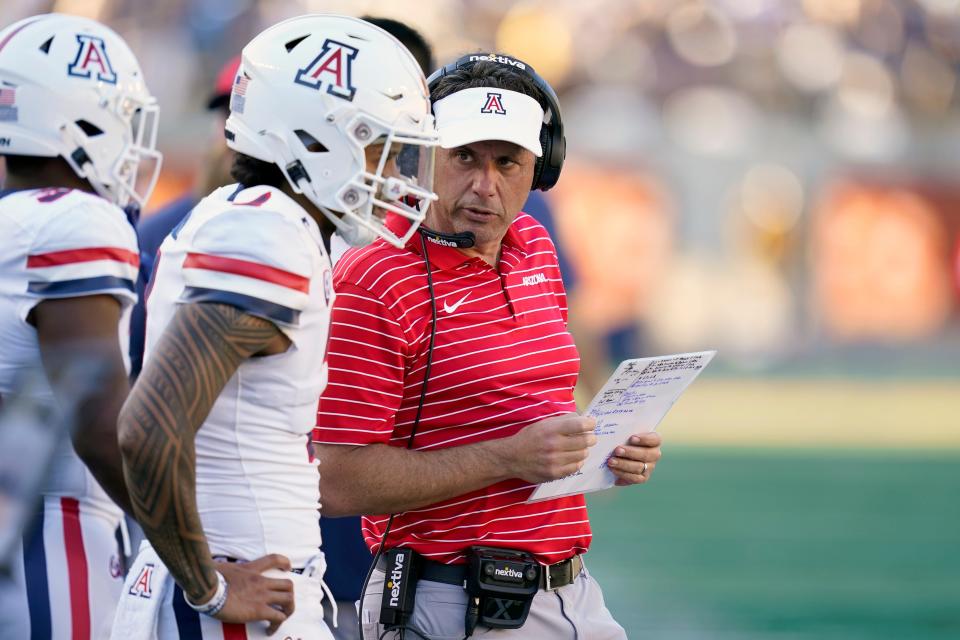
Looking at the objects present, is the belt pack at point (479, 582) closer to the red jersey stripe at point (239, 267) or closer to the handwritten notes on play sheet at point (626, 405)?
the handwritten notes on play sheet at point (626, 405)

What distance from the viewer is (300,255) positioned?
233 cm

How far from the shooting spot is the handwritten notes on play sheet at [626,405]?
2988mm

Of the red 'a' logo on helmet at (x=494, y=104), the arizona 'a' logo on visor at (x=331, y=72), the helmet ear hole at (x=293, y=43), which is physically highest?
the helmet ear hole at (x=293, y=43)

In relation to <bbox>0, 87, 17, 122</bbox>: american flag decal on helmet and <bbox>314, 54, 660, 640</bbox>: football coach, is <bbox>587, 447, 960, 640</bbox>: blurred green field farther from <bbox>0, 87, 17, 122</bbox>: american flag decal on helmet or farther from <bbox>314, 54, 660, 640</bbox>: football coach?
<bbox>0, 87, 17, 122</bbox>: american flag decal on helmet

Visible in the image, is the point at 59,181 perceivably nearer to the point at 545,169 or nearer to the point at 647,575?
the point at 545,169

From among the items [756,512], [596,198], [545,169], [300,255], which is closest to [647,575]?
[756,512]

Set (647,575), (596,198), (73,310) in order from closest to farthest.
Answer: (73,310) < (647,575) < (596,198)

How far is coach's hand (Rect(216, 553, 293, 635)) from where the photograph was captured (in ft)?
7.71

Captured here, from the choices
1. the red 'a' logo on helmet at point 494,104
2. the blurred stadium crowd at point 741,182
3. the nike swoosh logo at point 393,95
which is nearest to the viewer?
the nike swoosh logo at point 393,95

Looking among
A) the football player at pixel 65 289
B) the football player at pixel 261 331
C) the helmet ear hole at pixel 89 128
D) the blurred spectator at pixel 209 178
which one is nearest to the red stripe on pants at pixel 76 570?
the football player at pixel 65 289

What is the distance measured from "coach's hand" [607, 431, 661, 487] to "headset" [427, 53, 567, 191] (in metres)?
0.63

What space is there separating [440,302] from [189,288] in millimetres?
801

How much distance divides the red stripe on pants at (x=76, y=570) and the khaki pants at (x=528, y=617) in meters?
0.57

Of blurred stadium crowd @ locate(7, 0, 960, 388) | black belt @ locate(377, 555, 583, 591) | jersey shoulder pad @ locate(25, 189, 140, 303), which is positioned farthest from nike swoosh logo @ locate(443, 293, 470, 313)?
blurred stadium crowd @ locate(7, 0, 960, 388)
